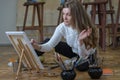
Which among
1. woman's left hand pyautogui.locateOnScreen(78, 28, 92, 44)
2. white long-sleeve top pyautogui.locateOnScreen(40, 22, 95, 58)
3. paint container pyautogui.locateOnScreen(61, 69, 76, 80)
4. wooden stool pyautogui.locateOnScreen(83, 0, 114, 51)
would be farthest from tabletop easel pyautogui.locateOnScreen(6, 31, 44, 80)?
wooden stool pyautogui.locateOnScreen(83, 0, 114, 51)

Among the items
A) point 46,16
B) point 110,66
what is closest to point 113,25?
point 46,16

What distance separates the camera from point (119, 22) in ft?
15.5

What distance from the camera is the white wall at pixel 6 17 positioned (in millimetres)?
5117

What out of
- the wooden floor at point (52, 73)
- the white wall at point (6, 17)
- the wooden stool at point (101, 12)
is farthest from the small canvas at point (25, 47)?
the white wall at point (6, 17)

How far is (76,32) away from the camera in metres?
2.58

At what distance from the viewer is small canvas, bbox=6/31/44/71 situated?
2352 mm

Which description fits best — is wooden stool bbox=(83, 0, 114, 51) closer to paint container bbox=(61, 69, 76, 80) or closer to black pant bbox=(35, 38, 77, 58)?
black pant bbox=(35, 38, 77, 58)

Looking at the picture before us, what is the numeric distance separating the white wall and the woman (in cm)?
260

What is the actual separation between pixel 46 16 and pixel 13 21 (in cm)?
63

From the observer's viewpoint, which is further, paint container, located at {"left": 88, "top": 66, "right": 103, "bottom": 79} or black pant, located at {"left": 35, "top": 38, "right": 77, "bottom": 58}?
black pant, located at {"left": 35, "top": 38, "right": 77, "bottom": 58}

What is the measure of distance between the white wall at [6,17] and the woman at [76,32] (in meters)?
2.60

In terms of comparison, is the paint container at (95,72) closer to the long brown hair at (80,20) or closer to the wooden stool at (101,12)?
the long brown hair at (80,20)

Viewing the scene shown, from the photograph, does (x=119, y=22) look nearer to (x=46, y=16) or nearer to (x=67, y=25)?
(x=46, y=16)

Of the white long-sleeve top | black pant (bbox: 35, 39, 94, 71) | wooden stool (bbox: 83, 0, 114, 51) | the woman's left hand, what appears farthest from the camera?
wooden stool (bbox: 83, 0, 114, 51)
